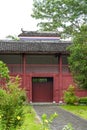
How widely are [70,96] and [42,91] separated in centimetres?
447

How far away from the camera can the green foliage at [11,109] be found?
948cm

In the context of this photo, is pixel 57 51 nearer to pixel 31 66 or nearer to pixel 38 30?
pixel 31 66

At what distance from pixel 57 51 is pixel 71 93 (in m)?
4.69

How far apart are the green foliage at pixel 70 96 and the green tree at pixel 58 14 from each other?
215 inches

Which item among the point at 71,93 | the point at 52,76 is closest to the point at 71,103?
the point at 71,93

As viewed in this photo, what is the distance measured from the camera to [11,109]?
995cm

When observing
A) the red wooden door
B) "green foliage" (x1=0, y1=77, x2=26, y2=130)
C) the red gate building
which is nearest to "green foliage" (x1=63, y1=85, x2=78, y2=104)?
the red gate building

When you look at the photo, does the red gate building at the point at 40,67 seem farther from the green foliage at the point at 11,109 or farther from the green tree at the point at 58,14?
the green foliage at the point at 11,109

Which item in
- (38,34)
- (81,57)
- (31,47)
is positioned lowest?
(81,57)

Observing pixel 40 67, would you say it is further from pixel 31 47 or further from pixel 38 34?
pixel 38 34

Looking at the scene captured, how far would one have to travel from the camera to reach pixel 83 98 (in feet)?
124

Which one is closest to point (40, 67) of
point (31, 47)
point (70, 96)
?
point (31, 47)

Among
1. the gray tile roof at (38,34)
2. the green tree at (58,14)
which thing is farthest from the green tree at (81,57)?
the gray tile roof at (38,34)

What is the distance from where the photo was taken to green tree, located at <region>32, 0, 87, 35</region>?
117 feet
